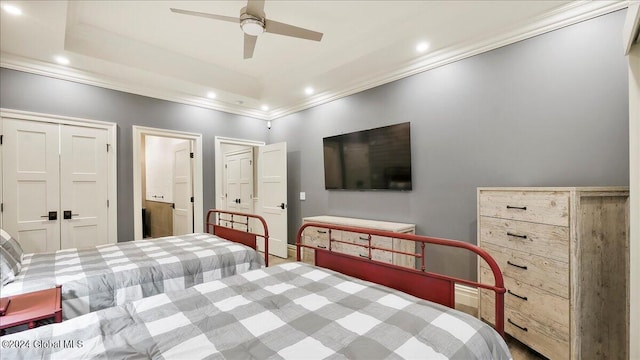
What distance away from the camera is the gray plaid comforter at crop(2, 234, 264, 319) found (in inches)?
70.0

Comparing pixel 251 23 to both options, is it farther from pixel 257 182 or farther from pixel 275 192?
pixel 257 182

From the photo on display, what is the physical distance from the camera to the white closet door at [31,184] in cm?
299

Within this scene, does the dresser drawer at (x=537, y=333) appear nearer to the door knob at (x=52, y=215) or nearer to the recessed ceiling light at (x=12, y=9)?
the recessed ceiling light at (x=12, y=9)

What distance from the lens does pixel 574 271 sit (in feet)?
5.78

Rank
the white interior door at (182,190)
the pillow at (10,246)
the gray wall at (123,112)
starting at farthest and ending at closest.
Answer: the white interior door at (182,190), the gray wall at (123,112), the pillow at (10,246)

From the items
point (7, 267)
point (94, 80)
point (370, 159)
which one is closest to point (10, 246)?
point (7, 267)

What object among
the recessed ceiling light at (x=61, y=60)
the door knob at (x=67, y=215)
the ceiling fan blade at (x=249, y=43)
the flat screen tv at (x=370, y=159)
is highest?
the recessed ceiling light at (x=61, y=60)

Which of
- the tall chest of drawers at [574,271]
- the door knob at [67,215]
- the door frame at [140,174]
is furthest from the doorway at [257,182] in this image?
the tall chest of drawers at [574,271]

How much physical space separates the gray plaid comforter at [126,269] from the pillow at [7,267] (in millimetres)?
44

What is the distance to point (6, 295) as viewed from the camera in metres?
1.60

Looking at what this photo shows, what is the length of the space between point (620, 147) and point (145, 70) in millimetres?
4693

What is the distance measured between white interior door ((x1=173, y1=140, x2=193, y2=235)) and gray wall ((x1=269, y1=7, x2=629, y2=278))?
8.64ft

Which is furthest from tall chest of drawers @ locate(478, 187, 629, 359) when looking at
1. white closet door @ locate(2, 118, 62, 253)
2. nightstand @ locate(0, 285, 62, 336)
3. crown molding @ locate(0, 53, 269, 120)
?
white closet door @ locate(2, 118, 62, 253)

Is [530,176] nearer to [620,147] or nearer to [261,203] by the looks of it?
[620,147]
